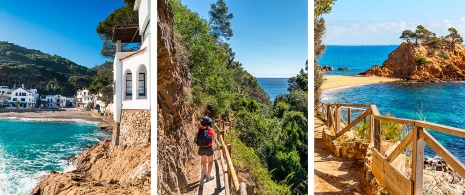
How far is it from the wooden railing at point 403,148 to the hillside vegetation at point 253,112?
58 cm

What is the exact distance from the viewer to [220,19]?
10.2ft

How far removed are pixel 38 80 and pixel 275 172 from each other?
2.50m

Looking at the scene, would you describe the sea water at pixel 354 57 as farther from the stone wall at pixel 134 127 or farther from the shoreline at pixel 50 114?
the shoreline at pixel 50 114

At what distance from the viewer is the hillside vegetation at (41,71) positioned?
12.2ft

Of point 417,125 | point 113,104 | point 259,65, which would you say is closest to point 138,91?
point 113,104

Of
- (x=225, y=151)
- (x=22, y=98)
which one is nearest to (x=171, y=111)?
(x=225, y=151)

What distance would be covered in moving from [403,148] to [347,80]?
3.20ft

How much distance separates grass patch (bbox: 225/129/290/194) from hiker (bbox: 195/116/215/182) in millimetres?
200

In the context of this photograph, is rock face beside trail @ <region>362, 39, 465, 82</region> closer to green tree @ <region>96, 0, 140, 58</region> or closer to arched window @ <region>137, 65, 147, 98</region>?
arched window @ <region>137, 65, 147, 98</region>

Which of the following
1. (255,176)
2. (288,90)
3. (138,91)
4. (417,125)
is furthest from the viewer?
(138,91)

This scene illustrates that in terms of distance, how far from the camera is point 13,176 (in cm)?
364

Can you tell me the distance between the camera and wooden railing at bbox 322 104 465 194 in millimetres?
2154

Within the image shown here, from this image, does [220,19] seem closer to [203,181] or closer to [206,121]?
[206,121]

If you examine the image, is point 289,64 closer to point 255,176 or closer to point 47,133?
point 255,176
